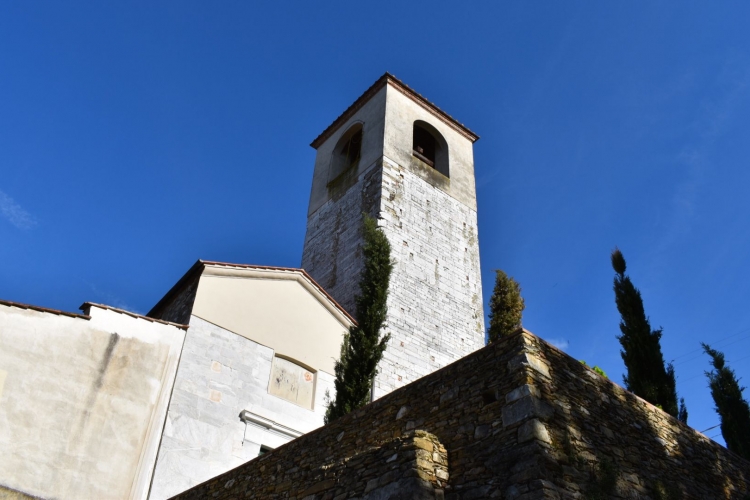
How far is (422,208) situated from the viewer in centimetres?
1855

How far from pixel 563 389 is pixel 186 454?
7.05 meters

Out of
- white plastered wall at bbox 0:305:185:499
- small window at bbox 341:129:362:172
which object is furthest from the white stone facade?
small window at bbox 341:129:362:172

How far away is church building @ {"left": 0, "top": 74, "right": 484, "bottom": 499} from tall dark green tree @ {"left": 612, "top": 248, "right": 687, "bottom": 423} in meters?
3.80

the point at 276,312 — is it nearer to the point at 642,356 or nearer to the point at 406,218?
the point at 406,218

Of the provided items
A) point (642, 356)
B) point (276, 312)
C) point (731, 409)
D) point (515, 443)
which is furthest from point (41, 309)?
point (731, 409)

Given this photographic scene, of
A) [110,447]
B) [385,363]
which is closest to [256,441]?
[110,447]

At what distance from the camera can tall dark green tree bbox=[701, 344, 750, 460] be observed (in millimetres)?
16234

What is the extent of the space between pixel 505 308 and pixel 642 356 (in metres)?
3.43

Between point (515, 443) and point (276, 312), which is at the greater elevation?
point (276, 312)

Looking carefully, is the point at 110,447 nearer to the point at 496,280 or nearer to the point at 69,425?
the point at 69,425

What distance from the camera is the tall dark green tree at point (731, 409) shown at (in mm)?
16234

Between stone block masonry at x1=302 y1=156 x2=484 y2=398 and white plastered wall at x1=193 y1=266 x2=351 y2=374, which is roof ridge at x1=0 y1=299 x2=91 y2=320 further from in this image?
stone block masonry at x1=302 y1=156 x2=484 y2=398

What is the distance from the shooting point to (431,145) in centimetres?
2180

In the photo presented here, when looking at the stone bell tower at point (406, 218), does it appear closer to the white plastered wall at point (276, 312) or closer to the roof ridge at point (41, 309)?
the white plastered wall at point (276, 312)
